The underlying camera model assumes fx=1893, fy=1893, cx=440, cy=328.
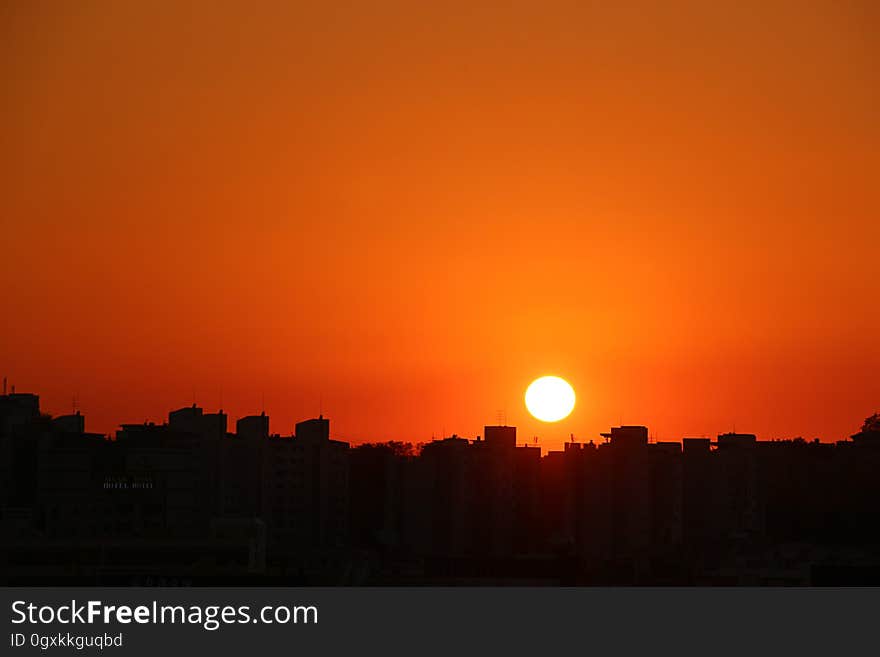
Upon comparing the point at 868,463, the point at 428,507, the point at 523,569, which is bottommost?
the point at 523,569

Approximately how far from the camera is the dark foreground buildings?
230ft

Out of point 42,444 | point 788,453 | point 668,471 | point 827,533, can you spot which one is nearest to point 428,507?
point 668,471

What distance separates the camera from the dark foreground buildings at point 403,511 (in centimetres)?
7025

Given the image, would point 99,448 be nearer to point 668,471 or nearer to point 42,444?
point 42,444

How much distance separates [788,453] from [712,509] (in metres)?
25.4

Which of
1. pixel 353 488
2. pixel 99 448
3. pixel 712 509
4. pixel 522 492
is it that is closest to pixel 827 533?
pixel 712 509

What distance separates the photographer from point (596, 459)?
90562 mm

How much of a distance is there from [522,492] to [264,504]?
13.3 metres

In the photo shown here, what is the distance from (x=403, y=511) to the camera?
3804 inches
